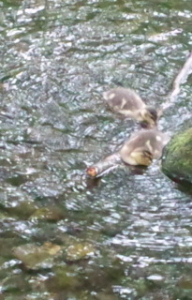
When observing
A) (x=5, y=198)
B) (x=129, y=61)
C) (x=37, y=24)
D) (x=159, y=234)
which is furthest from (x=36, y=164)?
(x=37, y=24)

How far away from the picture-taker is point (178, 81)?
4531 mm

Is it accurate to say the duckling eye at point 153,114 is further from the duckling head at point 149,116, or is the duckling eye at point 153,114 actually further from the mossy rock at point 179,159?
the mossy rock at point 179,159

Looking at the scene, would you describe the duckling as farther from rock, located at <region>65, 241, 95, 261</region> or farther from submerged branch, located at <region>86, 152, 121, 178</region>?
rock, located at <region>65, 241, 95, 261</region>

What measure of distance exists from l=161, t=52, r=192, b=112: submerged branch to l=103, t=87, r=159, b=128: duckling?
0.49 ft

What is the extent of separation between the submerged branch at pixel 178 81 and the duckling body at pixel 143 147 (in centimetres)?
33

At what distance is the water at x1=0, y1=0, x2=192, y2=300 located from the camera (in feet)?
10.2

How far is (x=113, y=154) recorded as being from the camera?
3900 millimetres

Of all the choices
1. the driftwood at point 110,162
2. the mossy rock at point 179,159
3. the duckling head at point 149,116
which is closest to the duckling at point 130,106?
the duckling head at point 149,116

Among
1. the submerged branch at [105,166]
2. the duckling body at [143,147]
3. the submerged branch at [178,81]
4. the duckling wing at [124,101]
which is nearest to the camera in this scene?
the submerged branch at [105,166]

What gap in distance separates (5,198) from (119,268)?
74 centimetres

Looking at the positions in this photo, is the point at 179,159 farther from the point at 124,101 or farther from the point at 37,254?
the point at 37,254

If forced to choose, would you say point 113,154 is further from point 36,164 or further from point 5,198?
point 5,198

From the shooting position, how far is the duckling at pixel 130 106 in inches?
163

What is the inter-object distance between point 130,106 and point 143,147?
1.46 feet
